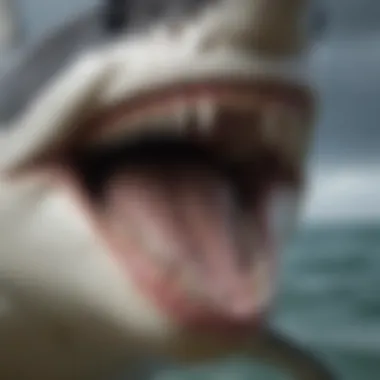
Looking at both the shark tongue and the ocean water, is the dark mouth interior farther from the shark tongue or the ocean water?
the ocean water

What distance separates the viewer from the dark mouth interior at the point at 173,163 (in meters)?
0.60

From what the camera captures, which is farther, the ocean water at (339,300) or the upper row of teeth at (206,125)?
the ocean water at (339,300)

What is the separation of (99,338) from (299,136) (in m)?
0.16

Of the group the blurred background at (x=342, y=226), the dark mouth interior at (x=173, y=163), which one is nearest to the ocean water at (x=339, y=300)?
the blurred background at (x=342, y=226)

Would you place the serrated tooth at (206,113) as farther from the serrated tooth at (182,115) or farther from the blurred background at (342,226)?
the blurred background at (342,226)

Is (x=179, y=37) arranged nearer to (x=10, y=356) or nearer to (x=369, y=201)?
(x=10, y=356)

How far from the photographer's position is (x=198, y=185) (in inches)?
24.7

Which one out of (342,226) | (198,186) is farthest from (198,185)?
(342,226)

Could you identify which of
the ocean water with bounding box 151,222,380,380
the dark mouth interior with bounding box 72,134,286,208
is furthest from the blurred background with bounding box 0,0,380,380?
the dark mouth interior with bounding box 72,134,286,208

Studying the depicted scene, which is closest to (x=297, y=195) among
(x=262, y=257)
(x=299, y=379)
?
(x=262, y=257)

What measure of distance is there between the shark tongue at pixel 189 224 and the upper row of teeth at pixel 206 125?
0.11ft

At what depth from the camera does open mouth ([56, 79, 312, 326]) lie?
1.87ft

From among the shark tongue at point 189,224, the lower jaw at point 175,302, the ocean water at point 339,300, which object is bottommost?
the lower jaw at point 175,302

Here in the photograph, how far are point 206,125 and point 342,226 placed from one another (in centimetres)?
29
